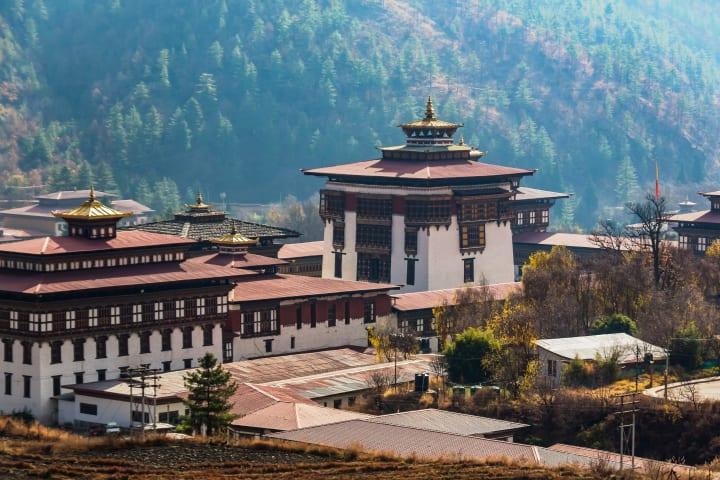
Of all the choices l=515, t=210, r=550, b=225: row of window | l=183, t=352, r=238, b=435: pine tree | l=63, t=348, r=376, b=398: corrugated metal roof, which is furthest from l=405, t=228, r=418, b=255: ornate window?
l=183, t=352, r=238, b=435: pine tree

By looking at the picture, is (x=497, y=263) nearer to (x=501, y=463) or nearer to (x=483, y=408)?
(x=483, y=408)

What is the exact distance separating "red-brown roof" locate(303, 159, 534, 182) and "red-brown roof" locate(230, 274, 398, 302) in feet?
53.2

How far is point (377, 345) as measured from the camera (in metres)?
116

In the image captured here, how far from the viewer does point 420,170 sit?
463 feet

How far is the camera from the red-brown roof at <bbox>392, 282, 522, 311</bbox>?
413 ft

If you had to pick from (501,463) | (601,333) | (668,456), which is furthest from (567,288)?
(501,463)

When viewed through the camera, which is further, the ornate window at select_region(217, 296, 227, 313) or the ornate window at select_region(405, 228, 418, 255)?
the ornate window at select_region(405, 228, 418, 255)

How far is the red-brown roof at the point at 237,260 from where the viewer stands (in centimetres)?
12394

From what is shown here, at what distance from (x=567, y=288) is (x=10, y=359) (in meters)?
32.9

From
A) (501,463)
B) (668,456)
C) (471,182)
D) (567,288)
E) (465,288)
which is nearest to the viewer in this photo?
(501,463)

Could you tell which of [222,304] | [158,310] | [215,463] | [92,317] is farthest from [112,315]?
[215,463]

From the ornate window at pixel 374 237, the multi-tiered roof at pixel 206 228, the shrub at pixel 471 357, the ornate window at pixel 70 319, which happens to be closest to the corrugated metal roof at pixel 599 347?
the shrub at pixel 471 357

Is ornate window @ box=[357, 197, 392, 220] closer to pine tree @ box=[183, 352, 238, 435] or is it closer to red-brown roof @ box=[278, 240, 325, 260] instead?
red-brown roof @ box=[278, 240, 325, 260]

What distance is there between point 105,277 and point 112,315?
2124mm
